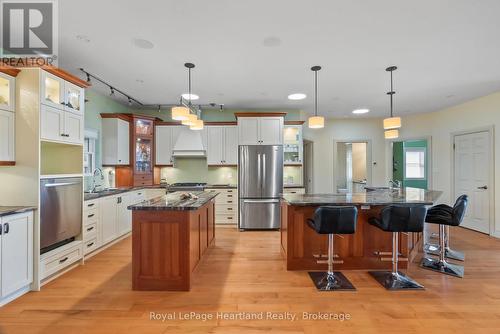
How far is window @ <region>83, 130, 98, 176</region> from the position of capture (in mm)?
4504

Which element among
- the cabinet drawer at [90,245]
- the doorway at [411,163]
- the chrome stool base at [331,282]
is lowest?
the chrome stool base at [331,282]

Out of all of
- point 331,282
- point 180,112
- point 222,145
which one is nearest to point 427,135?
point 222,145

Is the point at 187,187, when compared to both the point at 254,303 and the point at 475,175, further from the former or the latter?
the point at 475,175

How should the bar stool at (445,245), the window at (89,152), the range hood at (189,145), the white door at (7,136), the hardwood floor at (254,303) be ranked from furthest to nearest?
the range hood at (189,145) < the window at (89,152) < the bar stool at (445,245) < the white door at (7,136) < the hardwood floor at (254,303)

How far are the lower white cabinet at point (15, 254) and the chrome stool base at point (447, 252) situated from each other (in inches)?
208

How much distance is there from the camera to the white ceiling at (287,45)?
2256mm

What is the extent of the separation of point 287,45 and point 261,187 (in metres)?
3.03

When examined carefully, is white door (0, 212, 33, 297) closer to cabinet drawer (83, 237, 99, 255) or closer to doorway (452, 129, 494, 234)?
cabinet drawer (83, 237, 99, 255)

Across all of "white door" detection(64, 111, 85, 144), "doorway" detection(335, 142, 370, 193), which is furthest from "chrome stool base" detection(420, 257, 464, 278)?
"doorway" detection(335, 142, 370, 193)

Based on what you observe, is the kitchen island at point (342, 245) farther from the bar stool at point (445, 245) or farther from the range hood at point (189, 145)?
the range hood at point (189, 145)

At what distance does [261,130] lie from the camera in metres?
5.47

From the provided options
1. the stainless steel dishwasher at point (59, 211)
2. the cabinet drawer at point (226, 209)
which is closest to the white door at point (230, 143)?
the cabinet drawer at point (226, 209)

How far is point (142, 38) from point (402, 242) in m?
4.06

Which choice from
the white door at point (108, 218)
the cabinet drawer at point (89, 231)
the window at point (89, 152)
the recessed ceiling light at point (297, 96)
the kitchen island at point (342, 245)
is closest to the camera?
the kitchen island at point (342, 245)
